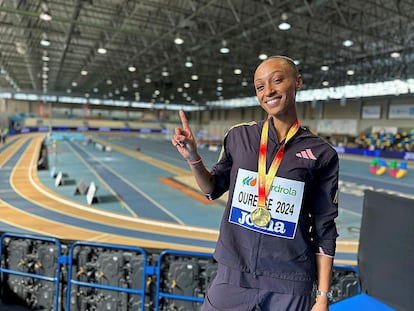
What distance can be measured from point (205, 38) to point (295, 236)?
22.0 m

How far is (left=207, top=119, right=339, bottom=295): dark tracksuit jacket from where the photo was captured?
1609 mm

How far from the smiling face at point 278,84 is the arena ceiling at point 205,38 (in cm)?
1504

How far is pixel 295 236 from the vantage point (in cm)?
163

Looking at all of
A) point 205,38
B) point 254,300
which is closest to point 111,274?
point 254,300

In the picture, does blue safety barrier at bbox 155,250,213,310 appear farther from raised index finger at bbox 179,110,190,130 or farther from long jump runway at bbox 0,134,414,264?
raised index finger at bbox 179,110,190,130

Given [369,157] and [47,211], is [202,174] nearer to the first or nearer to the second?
[47,211]

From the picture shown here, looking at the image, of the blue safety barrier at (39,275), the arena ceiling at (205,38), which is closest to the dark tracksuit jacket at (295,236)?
the blue safety barrier at (39,275)

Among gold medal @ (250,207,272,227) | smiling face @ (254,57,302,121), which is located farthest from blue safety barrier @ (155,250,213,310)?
smiling face @ (254,57,302,121)

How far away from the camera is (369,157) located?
27094 mm

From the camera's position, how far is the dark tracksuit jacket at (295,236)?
1609 millimetres

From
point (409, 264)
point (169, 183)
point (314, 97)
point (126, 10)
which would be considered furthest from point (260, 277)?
point (314, 97)

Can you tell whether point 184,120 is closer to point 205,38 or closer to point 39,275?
point 39,275

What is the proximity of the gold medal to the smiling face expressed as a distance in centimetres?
52

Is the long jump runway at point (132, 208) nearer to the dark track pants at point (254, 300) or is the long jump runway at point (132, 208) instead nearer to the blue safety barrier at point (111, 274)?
the blue safety barrier at point (111, 274)
